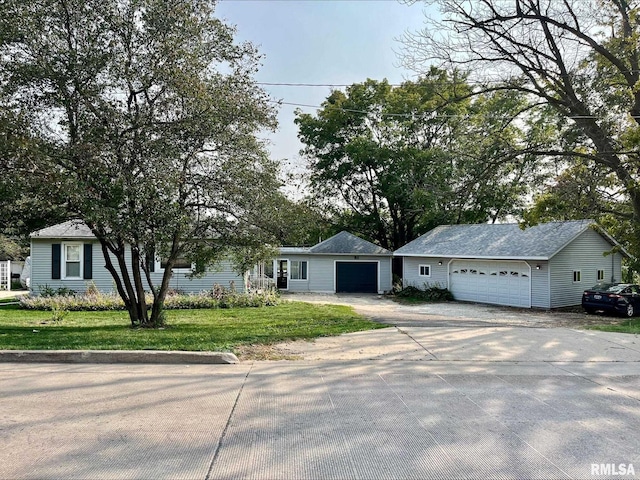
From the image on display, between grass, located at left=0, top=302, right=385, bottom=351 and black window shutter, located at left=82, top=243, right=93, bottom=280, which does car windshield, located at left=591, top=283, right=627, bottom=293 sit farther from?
black window shutter, located at left=82, top=243, right=93, bottom=280

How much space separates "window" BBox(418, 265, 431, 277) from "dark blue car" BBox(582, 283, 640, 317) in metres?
9.07

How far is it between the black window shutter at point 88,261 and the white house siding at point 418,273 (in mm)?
16775

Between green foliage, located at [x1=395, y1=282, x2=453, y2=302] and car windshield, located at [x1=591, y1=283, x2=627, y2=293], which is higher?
car windshield, located at [x1=591, y1=283, x2=627, y2=293]

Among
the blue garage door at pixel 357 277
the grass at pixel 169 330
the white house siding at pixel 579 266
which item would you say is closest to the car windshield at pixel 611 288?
the white house siding at pixel 579 266

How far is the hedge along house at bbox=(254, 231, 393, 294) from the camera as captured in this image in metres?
28.7

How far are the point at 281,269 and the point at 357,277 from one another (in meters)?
4.93

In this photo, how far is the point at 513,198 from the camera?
3169 cm

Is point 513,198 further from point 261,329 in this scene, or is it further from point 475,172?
point 261,329

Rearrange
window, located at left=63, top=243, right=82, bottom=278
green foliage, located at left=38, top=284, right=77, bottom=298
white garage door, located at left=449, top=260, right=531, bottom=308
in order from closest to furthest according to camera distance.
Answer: green foliage, located at left=38, top=284, right=77, bottom=298 → window, located at left=63, top=243, right=82, bottom=278 → white garage door, located at left=449, top=260, right=531, bottom=308

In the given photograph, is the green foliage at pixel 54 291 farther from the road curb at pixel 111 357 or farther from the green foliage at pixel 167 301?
the road curb at pixel 111 357

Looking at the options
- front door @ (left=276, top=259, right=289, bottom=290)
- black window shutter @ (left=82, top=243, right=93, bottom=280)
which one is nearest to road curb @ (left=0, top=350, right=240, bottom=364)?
black window shutter @ (left=82, top=243, right=93, bottom=280)

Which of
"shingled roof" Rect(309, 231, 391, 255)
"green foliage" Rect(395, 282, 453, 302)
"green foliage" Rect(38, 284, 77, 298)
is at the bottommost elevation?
"green foliage" Rect(395, 282, 453, 302)

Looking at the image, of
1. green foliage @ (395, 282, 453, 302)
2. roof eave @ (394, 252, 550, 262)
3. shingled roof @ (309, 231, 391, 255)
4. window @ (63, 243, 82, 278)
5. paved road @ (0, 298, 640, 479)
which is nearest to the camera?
paved road @ (0, 298, 640, 479)

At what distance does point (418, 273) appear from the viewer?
2694 cm
